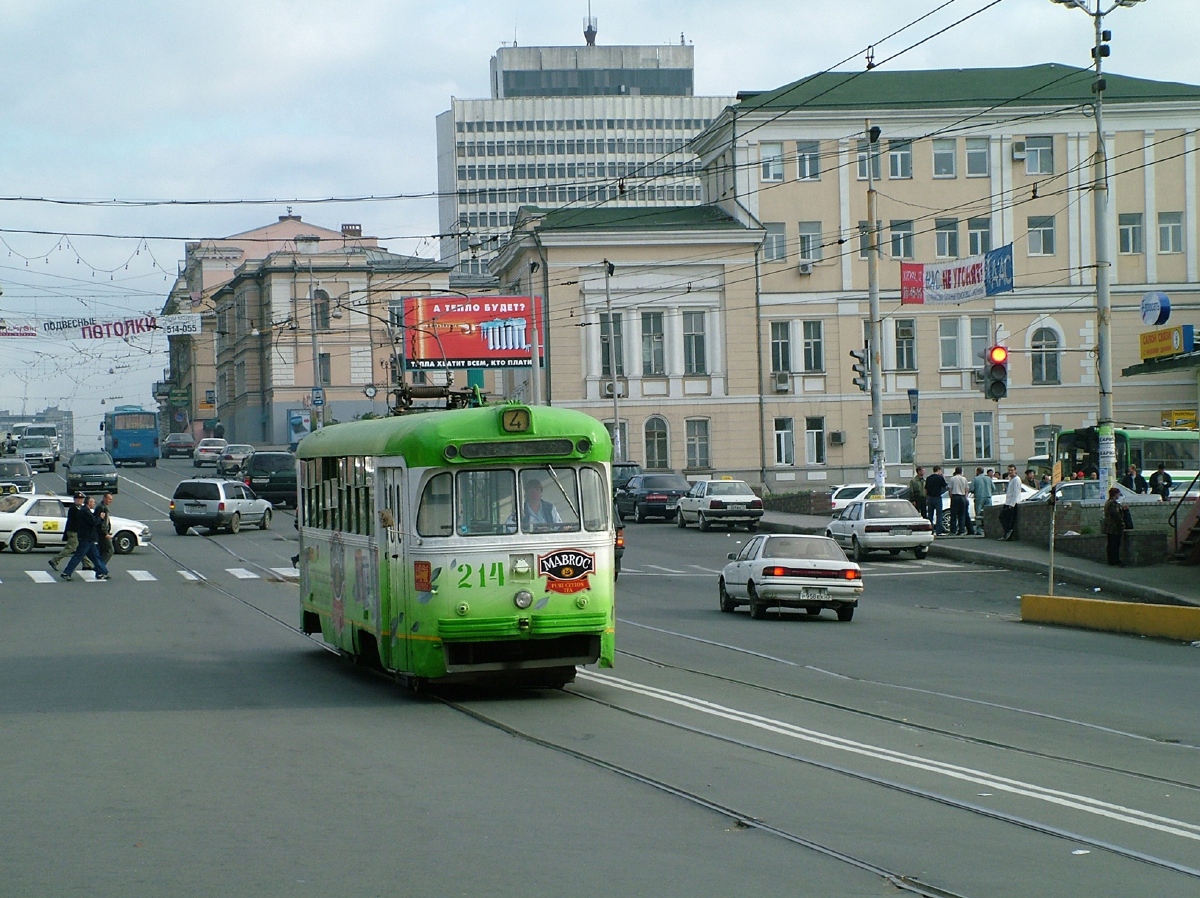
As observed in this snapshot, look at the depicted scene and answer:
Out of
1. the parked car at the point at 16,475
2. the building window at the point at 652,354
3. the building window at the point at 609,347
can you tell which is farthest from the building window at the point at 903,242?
the parked car at the point at 16,475

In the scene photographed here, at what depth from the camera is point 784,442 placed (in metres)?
60.2

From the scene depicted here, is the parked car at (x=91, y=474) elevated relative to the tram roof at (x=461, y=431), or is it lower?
lower

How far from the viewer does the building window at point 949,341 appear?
198ft

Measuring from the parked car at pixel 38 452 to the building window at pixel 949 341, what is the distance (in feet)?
159

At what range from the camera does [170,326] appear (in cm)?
6381

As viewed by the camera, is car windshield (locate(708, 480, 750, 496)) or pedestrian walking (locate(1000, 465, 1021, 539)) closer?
pedestrian walking (locate(1000, 465, 1021, 539))

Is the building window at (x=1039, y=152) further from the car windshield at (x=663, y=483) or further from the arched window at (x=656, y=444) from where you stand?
the car windshield at (x=663, y=483)

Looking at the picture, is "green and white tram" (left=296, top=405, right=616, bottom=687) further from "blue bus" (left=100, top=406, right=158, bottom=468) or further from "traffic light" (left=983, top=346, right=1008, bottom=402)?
"blue bus" (left=100, top=406, right=158, bottom=468)

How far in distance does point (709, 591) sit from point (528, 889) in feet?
71.5

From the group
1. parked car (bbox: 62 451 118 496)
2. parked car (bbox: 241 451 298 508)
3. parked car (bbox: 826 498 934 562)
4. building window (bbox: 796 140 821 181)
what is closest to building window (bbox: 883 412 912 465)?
building window (bbox: 796 140 821 181)

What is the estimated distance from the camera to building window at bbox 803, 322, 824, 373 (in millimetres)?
60219

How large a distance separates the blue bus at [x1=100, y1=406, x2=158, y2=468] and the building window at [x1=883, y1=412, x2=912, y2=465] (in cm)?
4679

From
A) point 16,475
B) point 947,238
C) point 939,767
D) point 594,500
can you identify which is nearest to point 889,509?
point 594,500

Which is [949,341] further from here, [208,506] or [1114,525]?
[1114,525]
